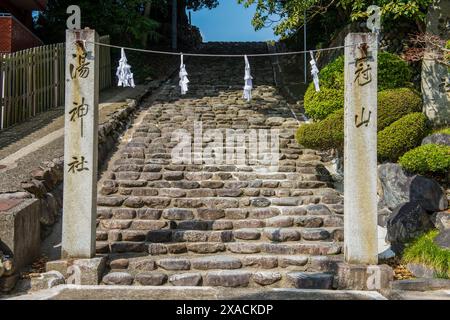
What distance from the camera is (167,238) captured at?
790cm

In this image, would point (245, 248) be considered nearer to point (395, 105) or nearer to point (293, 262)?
point (293, 262)

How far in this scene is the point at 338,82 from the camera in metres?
10.7

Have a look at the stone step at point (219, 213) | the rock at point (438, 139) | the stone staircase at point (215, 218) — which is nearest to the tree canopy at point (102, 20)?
the stone staircase at point (215, 218)

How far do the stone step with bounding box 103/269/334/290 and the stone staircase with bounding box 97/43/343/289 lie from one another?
1 cm

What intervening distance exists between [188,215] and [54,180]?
2580 millimetres

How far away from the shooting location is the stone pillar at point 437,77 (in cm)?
1068

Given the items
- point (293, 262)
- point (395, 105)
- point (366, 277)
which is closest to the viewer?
point (366, 277)

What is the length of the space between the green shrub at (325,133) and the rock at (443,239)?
3014mm

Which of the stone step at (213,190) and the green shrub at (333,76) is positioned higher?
the green shrub at (333,76)

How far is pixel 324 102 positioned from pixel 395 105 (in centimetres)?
158

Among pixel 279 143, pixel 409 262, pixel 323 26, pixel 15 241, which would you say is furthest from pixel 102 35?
pixel 409 262

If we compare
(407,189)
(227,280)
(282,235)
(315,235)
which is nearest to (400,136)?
(407,189)

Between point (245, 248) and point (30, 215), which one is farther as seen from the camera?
point (245, 248)

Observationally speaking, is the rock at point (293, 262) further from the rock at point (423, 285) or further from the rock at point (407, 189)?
the rock at point (407, 189)
